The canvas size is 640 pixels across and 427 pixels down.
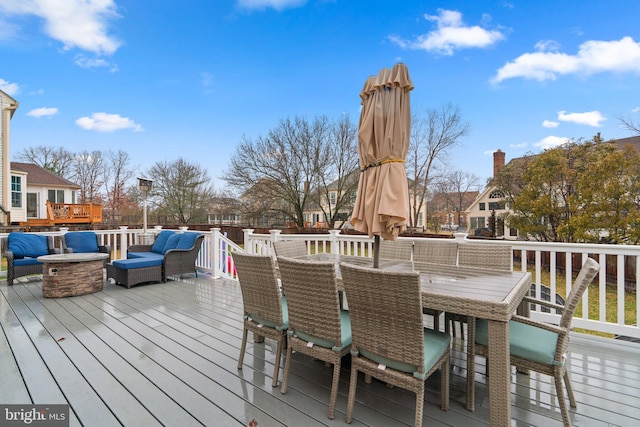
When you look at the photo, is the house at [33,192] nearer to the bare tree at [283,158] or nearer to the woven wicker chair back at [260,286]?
the bare tree at [283,158]

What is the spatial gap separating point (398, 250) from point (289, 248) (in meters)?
1.36

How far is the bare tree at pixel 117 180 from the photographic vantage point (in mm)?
23938

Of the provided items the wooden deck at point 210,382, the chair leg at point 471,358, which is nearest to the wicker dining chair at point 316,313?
the wooden deck at point 210,382

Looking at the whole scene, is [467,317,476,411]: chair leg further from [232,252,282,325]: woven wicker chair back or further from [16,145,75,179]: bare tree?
[16,145,75,179]: bare tree

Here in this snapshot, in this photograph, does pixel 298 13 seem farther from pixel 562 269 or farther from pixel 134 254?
pixel 562 269

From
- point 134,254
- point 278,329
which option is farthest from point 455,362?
point 134,254

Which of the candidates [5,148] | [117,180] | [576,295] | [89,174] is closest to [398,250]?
[576,295]

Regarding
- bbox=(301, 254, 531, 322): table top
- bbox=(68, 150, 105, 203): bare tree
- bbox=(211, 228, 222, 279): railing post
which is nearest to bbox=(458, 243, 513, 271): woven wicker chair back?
bbox=(301, 254, 531, 322): table top

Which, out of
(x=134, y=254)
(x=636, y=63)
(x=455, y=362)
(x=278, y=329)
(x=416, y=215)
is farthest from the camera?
(x=416, y=215)

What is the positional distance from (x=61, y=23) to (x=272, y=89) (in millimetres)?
7037

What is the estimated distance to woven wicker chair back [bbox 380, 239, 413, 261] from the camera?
3697 mm

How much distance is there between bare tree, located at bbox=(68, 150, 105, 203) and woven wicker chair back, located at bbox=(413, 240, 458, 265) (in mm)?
27412

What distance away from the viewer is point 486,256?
10.5ft

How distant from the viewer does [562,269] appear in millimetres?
11609
